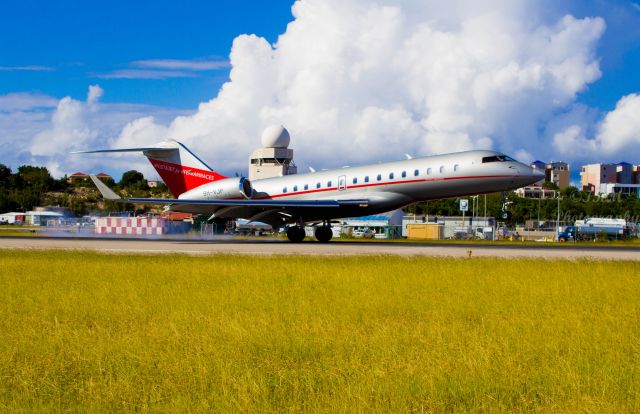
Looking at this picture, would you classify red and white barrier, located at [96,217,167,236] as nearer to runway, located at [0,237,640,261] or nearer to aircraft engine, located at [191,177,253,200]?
aircraft engine, located at [191,177,253,200]

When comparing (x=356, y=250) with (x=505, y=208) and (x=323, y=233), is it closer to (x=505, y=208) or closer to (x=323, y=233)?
(x=505, y=208)

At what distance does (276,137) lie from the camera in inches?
4097

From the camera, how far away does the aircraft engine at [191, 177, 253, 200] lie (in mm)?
41875

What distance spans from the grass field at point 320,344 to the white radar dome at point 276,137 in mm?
86493

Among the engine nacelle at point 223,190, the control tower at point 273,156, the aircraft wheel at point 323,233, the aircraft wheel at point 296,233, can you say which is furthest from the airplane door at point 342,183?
the control tower at point 273,156

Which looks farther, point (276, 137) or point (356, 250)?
point (276, 137)

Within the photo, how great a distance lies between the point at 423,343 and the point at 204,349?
281cm

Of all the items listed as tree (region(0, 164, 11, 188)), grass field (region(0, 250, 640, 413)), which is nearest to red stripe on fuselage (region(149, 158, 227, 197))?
grass field (region(0, 250, 640, 413))

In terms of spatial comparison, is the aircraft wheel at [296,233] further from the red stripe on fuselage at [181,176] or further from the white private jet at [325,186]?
the red stripe on fuselage at [181,176]

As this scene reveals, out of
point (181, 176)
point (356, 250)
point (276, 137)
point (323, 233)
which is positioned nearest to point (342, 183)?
point (323, 233)

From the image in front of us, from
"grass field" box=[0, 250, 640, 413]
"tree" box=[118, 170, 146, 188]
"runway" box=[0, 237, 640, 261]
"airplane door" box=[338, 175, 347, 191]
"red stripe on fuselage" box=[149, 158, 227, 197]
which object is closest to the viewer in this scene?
"grass field" box=[0, 250, 640, 413]

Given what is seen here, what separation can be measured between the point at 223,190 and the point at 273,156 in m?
63.7

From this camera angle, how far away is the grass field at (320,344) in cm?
688

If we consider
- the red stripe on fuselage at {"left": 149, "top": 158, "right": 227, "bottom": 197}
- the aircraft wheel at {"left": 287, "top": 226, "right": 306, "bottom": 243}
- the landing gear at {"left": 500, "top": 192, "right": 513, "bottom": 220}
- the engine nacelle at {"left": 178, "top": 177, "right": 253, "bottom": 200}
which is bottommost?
the aircraft wheel at {"left": 287, "top": 226, "right": 306, "bottom": 243}
